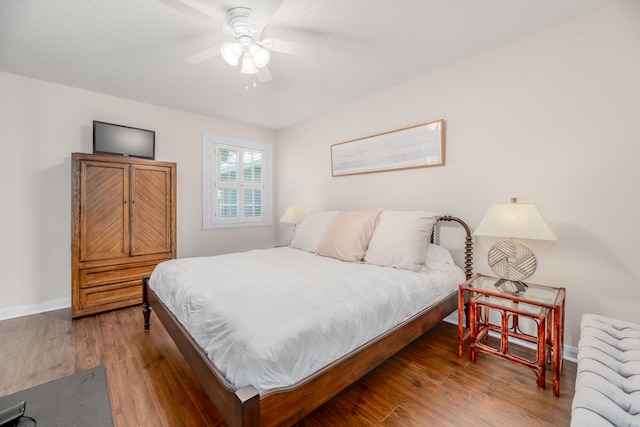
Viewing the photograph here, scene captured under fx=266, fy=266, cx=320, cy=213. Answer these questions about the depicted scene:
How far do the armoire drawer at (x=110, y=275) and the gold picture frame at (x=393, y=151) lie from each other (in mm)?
2706

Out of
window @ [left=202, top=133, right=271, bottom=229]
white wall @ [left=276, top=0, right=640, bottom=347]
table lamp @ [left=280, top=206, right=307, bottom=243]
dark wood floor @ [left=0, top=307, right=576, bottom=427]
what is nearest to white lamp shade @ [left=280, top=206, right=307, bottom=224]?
table lamp @ [left=280, top=206, right=307, bottom=243]

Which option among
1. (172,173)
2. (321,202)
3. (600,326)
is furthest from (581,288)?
(172,173)

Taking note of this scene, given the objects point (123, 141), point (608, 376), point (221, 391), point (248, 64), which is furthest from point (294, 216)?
point (608, 376)

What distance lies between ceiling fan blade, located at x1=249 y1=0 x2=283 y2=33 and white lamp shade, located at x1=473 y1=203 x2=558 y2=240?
2.10m


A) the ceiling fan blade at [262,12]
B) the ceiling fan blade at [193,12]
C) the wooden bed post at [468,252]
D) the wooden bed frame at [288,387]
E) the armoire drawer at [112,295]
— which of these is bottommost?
the armoire drawer at [112,295]

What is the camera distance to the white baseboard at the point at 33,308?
8.99 ft

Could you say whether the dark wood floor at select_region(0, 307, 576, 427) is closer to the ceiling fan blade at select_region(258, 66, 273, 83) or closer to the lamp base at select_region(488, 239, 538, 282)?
the lamp base at select_region(488, 239, 538, 282)

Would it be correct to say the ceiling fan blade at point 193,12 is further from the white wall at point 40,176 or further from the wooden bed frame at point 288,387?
the white wall at point 40,176

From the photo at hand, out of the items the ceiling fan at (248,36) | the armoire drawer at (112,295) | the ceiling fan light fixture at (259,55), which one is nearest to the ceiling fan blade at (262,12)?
the ceiling fan at (248,36)

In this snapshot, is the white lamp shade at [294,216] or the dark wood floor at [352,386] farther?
the white lamp shade at [294,216]

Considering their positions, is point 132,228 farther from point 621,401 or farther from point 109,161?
point 621,401

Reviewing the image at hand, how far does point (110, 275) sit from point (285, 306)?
2609 millimetres

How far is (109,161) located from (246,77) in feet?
5.73

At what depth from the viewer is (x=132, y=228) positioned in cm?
306
